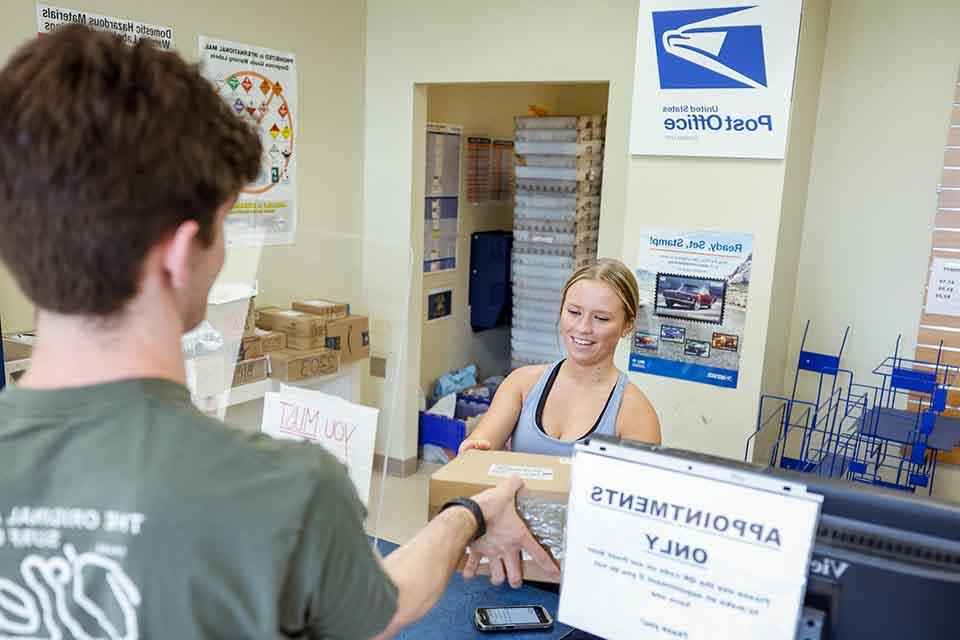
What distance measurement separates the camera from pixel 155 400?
0.69 m

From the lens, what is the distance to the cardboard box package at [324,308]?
204 cm

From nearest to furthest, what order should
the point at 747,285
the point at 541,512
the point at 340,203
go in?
the point at 541,512, the point at 747,285, the point at 340,203

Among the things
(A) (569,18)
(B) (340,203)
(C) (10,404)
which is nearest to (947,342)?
(A) (569,18)

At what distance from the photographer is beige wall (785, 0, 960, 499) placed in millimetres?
2855

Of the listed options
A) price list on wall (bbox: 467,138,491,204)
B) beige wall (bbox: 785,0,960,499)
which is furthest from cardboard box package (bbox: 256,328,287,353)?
price list on wall (bbox: 467,138,491,204)

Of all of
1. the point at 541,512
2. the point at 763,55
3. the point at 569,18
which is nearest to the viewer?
the point at 541,512

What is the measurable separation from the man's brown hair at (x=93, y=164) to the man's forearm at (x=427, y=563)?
19.0 inches

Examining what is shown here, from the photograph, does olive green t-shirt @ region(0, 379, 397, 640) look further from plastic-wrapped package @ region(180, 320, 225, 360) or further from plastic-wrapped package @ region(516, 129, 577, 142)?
plastic-wrapped package @ region(516, 129, 577, 142)

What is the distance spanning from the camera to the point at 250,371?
1.70m

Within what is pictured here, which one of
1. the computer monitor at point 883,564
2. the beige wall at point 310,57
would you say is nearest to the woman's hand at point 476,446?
the computer monitor at point 883,564

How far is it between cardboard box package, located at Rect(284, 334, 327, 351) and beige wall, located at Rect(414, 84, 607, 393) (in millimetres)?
2657

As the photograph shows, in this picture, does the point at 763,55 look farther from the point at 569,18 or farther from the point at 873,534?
the point at 873,534

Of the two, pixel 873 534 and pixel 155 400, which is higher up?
pixel 155 400

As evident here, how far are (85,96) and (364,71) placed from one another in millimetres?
3620
